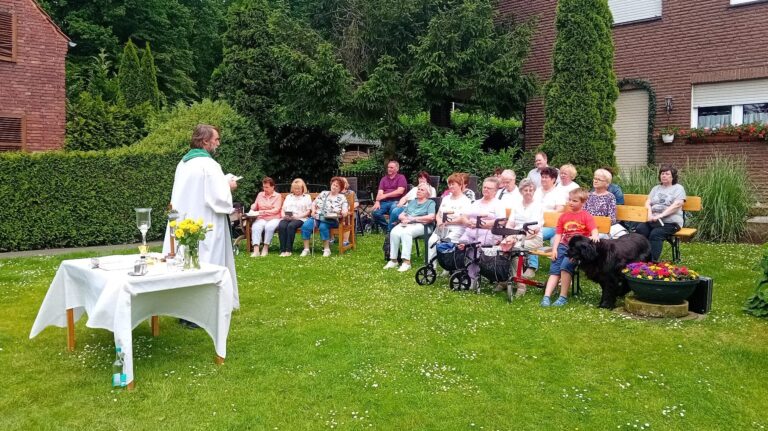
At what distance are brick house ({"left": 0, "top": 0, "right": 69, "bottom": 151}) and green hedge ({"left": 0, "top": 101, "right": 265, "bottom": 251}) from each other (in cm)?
390

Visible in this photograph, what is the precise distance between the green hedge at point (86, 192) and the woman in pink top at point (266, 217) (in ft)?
9.81

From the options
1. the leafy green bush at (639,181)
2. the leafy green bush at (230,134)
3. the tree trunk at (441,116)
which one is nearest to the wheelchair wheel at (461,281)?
the leafy green bush at (639,181)

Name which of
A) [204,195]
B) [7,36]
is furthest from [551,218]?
[7,36]

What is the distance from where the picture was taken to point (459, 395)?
4008 millimetres

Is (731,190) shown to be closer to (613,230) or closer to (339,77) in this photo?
(613,230)

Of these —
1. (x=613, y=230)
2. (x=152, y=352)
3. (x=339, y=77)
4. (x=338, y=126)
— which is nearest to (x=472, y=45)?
(x=339, y=77)

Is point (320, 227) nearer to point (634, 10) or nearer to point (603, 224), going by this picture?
point (603, 224)

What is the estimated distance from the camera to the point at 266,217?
10156 millimetres

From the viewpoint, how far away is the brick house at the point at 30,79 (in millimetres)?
14273

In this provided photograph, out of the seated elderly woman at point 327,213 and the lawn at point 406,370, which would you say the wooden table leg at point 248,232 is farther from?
the lawn at point 406,370

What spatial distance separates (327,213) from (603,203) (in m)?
4.35

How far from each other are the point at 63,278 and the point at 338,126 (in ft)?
34.7

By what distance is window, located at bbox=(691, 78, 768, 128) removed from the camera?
12398 mm

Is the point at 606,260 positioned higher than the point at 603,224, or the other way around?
the point at 603,224
